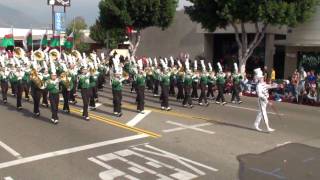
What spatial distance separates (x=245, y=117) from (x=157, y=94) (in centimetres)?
808

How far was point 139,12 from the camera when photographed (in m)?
37.2

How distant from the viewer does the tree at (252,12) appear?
25.7 meters

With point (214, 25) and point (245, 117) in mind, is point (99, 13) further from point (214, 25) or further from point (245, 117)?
point (245, 117)

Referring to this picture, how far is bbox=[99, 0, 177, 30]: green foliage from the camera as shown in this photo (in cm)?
3706

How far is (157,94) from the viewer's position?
80.5ft

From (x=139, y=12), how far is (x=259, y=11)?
13568 millimetres

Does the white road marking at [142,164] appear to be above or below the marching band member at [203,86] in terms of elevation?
below

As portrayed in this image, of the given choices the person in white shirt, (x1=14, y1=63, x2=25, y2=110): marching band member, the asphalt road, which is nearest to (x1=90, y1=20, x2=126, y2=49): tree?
(x1=14, y1=63, x2=25, y2=110): marching band member

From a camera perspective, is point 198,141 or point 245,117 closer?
point 198,141

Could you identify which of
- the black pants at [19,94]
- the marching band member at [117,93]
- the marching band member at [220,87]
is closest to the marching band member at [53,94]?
the marching band member at [117,93]

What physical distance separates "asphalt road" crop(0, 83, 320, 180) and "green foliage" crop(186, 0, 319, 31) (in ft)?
28.8

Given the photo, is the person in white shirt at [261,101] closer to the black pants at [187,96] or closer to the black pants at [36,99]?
the black pants at [187,96]

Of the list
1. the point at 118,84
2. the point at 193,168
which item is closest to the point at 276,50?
the point at 118,84

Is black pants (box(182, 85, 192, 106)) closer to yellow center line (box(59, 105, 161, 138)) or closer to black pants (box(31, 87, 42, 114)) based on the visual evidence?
yellow center line (box(59, 105, 161, 138))
